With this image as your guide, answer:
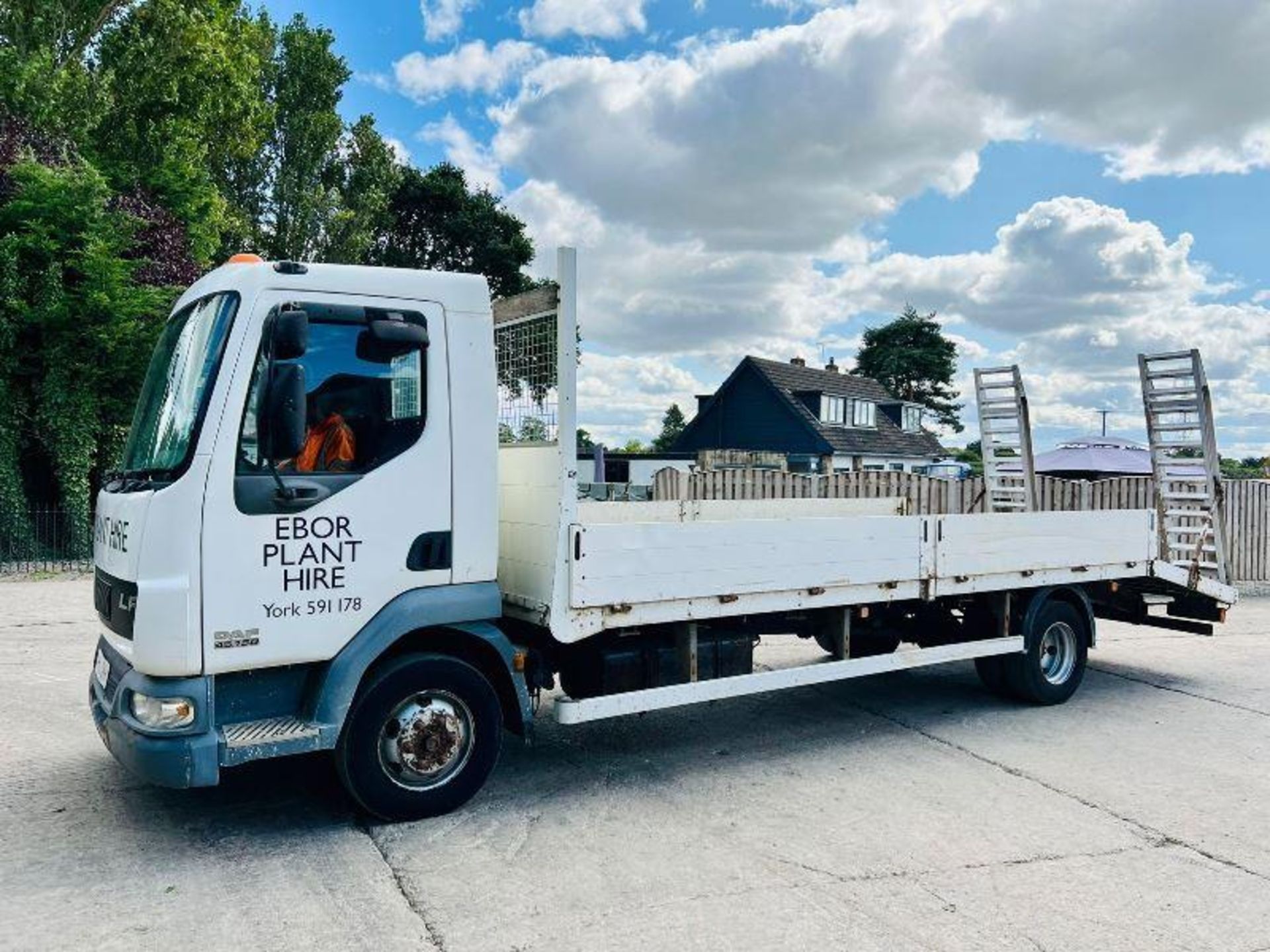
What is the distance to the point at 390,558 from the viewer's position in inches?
183

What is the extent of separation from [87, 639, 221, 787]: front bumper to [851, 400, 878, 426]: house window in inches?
1691

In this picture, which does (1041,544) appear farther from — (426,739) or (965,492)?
(965,492)

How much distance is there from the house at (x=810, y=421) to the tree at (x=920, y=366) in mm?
14826

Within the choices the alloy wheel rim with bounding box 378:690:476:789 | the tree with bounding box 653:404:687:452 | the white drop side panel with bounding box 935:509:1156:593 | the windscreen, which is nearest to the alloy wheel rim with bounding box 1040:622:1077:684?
the white drop side panel with bounding box 935:509:1156:593

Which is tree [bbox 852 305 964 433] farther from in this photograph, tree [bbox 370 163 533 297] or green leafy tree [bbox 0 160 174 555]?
green leafy tree [bbox 0 160 174 555]

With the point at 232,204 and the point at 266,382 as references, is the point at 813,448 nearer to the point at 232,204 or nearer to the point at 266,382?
the point at 232,204

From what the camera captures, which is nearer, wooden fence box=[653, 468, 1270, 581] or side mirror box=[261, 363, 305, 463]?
side mirror box=[261, 363, 305, 463]

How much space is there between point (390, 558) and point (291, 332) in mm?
1158

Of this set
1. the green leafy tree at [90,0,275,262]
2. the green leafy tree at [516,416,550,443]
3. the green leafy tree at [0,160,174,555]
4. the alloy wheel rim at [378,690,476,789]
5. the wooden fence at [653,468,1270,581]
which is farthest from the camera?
the green leafy tree at [90,0,275,262]

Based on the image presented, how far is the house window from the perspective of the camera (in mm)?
45688

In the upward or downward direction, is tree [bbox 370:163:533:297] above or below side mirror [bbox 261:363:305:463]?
above

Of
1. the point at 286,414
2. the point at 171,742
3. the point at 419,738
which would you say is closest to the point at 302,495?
the point at 286,414

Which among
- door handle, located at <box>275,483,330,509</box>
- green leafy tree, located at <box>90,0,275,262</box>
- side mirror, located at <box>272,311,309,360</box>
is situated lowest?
door handle, located at <box>275,483,330,509</box>

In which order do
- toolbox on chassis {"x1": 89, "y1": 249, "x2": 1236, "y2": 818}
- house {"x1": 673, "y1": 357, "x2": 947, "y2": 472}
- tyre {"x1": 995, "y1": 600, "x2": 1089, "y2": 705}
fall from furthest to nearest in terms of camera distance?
house {"x1": 673, "y1": 357, "x2": 947, "y2": 472}
tyre {"x1": 995, "y1": 600, "x2": 1089, "y2": 705}
toolbox on chassis {"x1": 89, "y1": 249, "x2": 1236, "y2": 818}
